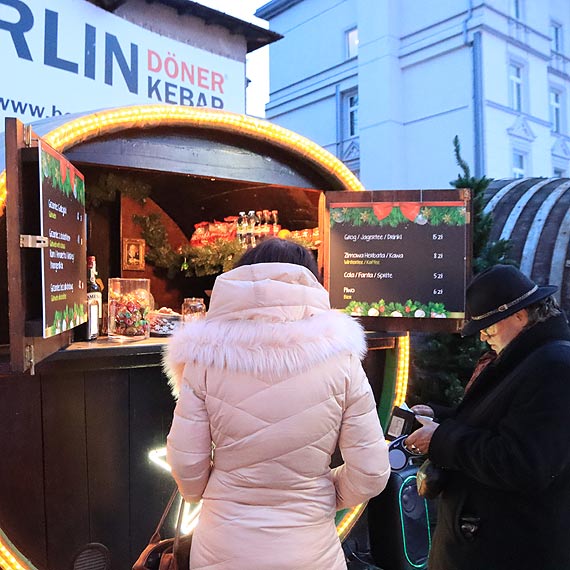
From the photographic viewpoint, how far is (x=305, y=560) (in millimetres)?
1753

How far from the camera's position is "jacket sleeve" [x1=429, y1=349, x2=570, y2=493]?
1.83 m

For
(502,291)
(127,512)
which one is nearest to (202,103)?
(127,512)

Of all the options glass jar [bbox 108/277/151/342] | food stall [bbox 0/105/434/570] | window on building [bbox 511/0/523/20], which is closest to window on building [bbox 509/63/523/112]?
window on building [bbox 511/0/523/20]

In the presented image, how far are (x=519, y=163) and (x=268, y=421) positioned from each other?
52.8 ft

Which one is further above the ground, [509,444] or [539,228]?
[539,228]

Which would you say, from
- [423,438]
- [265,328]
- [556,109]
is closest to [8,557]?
[265,328]

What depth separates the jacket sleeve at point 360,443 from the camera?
5.97 feet

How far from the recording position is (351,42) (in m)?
18.7

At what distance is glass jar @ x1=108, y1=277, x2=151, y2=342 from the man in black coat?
5.69 feet

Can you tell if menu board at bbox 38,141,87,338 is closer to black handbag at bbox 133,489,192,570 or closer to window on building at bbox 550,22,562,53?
black handbag at bbox 133,489,192,570

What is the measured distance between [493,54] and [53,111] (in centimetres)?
1308

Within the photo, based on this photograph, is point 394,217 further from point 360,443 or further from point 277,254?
point 360,443

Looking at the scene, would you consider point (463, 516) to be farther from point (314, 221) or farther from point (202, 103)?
point (202, 103)

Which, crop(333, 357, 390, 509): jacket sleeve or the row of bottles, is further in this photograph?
the row of bottles
